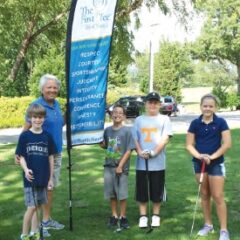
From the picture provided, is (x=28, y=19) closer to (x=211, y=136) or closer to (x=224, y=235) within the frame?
(x=211, y=136)

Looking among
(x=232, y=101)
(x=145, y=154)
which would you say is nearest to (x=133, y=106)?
(x=232, y=101)

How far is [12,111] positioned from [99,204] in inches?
773

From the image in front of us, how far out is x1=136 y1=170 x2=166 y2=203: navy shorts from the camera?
6023mm

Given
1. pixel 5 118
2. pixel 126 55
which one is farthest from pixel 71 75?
pixel 5 118

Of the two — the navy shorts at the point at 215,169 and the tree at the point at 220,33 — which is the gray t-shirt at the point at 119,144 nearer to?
the navy shorts at the point at 215,169

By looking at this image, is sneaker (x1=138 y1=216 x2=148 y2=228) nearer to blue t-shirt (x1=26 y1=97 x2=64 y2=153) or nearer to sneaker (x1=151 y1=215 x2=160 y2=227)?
sneaker (x1=151 y1=215 x2=160 y2=227)

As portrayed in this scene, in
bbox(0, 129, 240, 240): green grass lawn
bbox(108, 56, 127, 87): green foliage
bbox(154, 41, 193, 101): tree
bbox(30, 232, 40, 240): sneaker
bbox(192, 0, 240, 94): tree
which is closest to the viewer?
bbox(30, 232, 40, 240): sneaker

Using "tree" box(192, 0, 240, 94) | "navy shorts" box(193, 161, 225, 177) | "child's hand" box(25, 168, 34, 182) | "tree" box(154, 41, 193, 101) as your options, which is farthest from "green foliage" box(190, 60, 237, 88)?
"child's hand" box(25, 168, 34, 182)

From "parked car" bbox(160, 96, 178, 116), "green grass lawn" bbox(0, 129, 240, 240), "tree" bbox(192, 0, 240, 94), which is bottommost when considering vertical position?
"green grass lawn" bbox(0, 129, 240, 240)

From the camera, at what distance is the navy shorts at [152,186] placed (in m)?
6.02

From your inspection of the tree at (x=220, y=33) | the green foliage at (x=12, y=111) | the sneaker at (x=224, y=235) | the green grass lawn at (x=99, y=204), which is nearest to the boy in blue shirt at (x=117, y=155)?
the green grass lawn at (x=99, y=204)

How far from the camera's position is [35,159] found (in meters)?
5.11

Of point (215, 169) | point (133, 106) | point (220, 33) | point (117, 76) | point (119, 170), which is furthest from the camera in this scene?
point (220, 33)

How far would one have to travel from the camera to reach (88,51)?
5.73 meters
